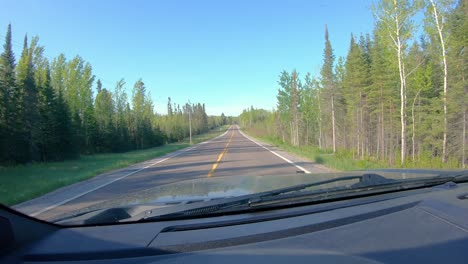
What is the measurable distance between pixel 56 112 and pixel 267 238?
3202cm

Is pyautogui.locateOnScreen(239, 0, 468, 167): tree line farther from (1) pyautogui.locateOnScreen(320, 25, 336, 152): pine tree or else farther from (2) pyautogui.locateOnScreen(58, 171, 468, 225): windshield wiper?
(2) pyautogui.locateOnScreen(58, 171, 468, 225): windshield wiper

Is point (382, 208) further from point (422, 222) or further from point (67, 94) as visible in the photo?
point (67, 94)

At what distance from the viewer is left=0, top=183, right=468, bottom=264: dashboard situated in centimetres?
140

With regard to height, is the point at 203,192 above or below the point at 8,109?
below

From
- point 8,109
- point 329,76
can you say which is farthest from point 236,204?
point 329,76

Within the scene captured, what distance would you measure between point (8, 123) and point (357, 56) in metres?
35.1

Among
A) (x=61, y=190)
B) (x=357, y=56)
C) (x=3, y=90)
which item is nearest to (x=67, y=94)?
(x=3, y=90)

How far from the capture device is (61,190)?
9.58 m

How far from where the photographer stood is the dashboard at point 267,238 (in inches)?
54.9

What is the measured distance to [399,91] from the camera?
93.9ft

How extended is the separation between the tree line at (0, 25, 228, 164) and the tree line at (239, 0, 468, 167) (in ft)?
86.4

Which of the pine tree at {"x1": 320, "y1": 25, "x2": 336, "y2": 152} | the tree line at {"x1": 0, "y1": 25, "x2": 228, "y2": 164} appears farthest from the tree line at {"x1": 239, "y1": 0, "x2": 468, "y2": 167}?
the tree line at {"x1": 0, "y1": 25, "x2": 228, "y2": 164}

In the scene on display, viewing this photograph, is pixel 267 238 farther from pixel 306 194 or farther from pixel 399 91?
pixel 399 91

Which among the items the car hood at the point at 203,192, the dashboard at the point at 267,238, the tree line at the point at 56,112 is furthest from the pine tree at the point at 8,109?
the dashboard at the point at 267,238
